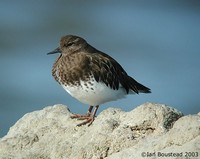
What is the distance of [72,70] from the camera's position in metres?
7.96

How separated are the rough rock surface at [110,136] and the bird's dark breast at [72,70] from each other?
896mm

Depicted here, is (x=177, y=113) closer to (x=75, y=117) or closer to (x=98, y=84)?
(x=75, y=117)

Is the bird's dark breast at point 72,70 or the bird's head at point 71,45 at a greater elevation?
the bird's head at point 71,45

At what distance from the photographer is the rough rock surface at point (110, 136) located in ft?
17.7

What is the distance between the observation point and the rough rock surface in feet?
17.7

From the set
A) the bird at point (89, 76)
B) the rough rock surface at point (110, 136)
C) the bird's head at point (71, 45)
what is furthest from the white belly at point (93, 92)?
the rough rock surface at point (110, 136)

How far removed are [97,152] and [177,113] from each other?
67 centimetres

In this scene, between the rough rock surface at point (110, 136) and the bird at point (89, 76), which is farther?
the bird at point (89, 76)

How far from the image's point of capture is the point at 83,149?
6039 mm

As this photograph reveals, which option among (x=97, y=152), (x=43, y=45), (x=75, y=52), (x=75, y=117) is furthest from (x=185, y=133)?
(x=43, y=45)

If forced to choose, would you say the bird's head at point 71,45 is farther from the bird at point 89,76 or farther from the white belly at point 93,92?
the white belly at point 93,92

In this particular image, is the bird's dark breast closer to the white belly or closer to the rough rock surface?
the white belly

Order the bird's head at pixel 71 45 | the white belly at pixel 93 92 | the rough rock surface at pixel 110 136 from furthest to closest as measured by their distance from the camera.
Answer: the bird's head at pixel 71 45 → the white belly at pixel 93 92 → the rough rock surface at pixel 110 136

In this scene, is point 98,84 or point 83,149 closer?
point 83,149
